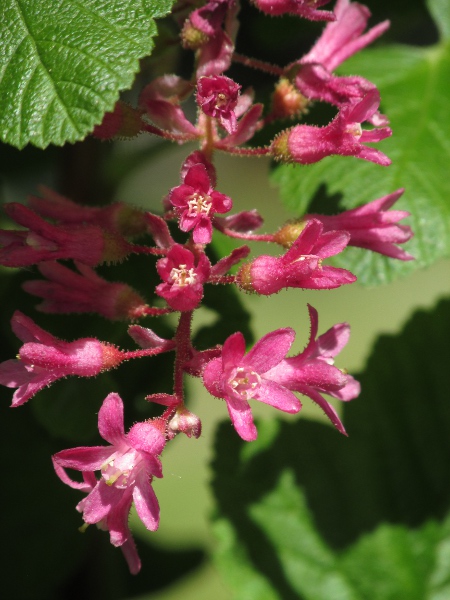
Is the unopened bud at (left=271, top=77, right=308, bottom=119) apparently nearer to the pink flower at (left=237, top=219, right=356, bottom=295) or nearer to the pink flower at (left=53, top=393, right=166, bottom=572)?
the pink flower at (left=237, top=219, right=356, bottom=295)

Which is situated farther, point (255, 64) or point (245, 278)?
point (255, 64)

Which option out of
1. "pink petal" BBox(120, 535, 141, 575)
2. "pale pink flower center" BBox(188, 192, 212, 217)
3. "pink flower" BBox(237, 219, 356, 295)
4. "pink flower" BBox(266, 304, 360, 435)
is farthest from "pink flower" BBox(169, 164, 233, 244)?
"pink petal" BBox(120, 535, 141, 575)

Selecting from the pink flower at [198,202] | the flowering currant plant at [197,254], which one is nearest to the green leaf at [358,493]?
the flowering currant plant at [197,254]

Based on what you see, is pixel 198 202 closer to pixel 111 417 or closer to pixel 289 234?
pixel 289 234

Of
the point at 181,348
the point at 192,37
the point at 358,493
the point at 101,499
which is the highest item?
the point at 192,37

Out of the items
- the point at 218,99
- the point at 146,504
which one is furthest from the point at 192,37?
the point at 146,504

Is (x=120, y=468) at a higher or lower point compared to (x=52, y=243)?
lower

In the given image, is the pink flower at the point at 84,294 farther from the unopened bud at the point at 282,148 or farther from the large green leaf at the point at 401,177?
the large green leaf at the point at 401,177

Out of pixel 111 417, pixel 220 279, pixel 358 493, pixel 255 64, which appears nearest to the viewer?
pixel 111 417
